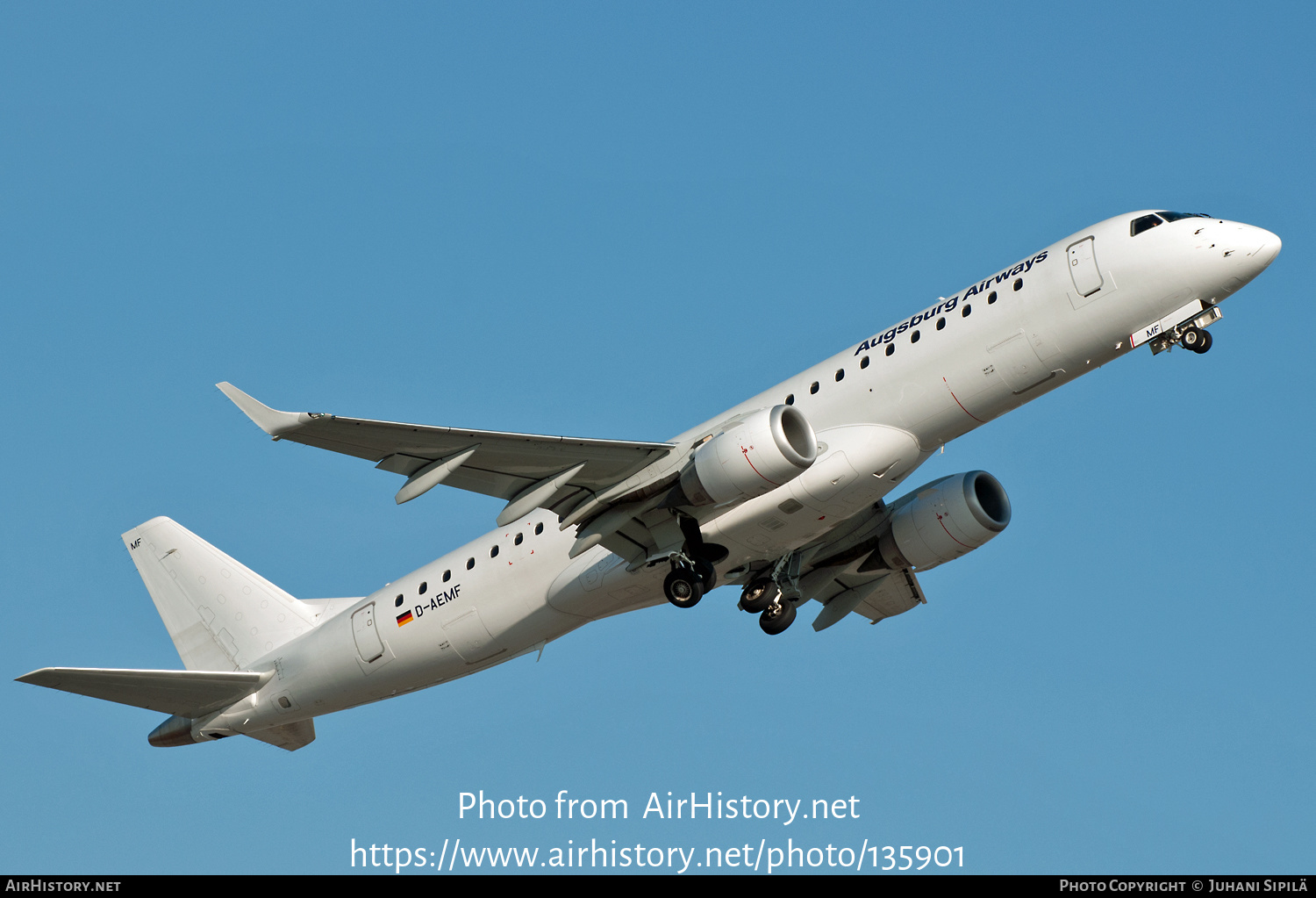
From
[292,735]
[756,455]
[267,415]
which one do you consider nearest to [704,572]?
[756,455]

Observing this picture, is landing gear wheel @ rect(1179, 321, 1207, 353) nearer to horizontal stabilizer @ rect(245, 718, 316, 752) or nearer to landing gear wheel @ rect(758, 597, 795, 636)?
landing gear wheel @ rect(758, 597, 795, 636)

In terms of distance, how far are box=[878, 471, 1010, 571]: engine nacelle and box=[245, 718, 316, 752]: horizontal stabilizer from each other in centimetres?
1492

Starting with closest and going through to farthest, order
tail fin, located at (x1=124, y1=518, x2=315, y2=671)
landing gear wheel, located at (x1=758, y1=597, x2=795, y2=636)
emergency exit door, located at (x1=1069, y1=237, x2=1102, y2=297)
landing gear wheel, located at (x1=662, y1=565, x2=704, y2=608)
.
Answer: emergency exit door, located at (x1=1069, y1=237, x2=1102, y2=297)
landing gear wheel, located at (x1=662, y1=565, x2=704, y2=608)
landing gear wheel, located at (x1=758, y1=597, x2=795, y2=636)
tail fin, located at (x1=124, y1=518, x2=315, y2=671)

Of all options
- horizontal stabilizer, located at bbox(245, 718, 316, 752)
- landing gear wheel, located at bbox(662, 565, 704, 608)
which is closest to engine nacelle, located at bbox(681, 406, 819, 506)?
landing gear wheel, located at bbox(662, 565, 704, 608)

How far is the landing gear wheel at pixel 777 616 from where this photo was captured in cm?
3272

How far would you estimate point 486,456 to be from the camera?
27484mm

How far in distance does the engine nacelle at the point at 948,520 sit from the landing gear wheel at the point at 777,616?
2732mm

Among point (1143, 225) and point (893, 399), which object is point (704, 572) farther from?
point (1143, 225)

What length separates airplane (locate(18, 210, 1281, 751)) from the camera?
27094 millimetres
